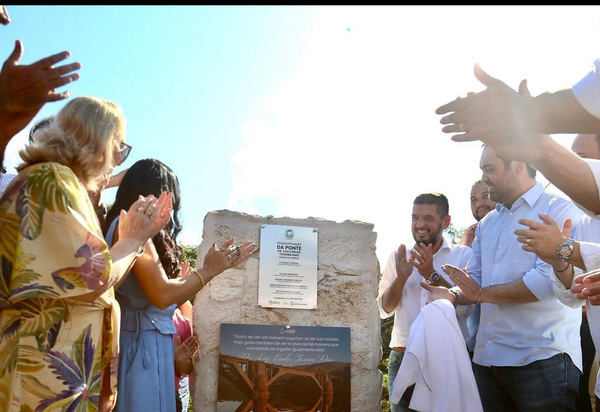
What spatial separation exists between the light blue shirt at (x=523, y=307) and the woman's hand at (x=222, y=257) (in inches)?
56.7

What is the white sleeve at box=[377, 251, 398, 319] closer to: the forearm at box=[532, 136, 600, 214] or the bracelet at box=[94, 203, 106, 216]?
the bracelet at box=[94, 203, 106, 216]

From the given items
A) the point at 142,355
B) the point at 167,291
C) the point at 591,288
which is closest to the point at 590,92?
the point at 591,288

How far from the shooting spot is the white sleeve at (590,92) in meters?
1.45

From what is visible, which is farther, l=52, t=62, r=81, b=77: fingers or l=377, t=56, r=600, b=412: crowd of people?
l=52, t=62, r=81, b=77: fingers

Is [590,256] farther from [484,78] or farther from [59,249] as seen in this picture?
[59,249]

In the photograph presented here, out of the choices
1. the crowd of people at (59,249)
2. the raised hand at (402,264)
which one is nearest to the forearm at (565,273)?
the raised hand at (402,264)

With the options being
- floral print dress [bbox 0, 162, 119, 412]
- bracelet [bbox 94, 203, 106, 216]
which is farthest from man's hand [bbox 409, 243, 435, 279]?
floral print dress [bbox 0, 162, 119, 412]

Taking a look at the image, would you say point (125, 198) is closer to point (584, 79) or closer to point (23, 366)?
point (23, 366)

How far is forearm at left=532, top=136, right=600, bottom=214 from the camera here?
154 centimetres

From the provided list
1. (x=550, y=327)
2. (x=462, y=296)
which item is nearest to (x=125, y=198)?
(x=462, y=296)

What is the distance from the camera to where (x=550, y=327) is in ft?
8.98

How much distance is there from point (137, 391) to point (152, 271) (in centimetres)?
55

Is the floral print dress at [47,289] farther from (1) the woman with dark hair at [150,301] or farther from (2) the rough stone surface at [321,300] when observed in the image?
(2) the rough stone surface at [321,300]

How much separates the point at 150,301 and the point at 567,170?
188 cm
